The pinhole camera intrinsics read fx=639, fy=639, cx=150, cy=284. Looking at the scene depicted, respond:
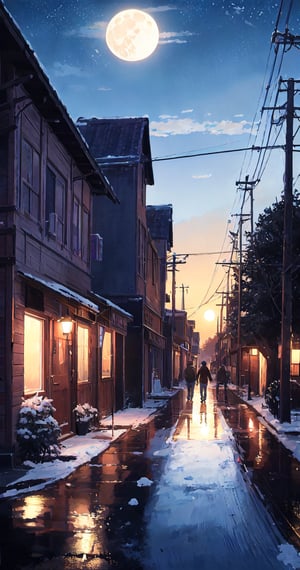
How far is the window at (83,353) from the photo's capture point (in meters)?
17.3

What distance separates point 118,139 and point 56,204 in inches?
595

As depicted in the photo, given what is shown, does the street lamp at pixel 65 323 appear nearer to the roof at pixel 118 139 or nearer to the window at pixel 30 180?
the window at pixel 30 180

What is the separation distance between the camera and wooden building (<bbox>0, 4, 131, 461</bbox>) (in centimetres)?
1141

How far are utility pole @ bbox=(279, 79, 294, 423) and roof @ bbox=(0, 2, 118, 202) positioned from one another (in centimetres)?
590

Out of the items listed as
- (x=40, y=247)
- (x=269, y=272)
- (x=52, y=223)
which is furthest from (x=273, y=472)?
(x=269, y=272)

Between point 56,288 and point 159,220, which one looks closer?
point 56,288

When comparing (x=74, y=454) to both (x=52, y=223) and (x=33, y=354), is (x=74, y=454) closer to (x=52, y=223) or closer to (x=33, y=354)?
(x=33, y=354)

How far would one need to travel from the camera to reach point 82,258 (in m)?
18.9

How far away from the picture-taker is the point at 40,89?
1291 centimetres

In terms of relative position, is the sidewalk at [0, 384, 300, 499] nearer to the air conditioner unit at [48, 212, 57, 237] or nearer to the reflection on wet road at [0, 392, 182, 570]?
the reflection on wet road at [0, 392, 182, 570]

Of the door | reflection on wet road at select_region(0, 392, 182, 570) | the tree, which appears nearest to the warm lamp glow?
the door

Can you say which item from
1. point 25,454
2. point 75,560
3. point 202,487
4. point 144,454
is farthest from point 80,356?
point 75,560

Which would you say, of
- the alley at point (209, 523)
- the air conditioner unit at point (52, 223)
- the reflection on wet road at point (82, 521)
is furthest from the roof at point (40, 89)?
the alley at point (209, 523)

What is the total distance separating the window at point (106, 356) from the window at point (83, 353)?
3.13m
